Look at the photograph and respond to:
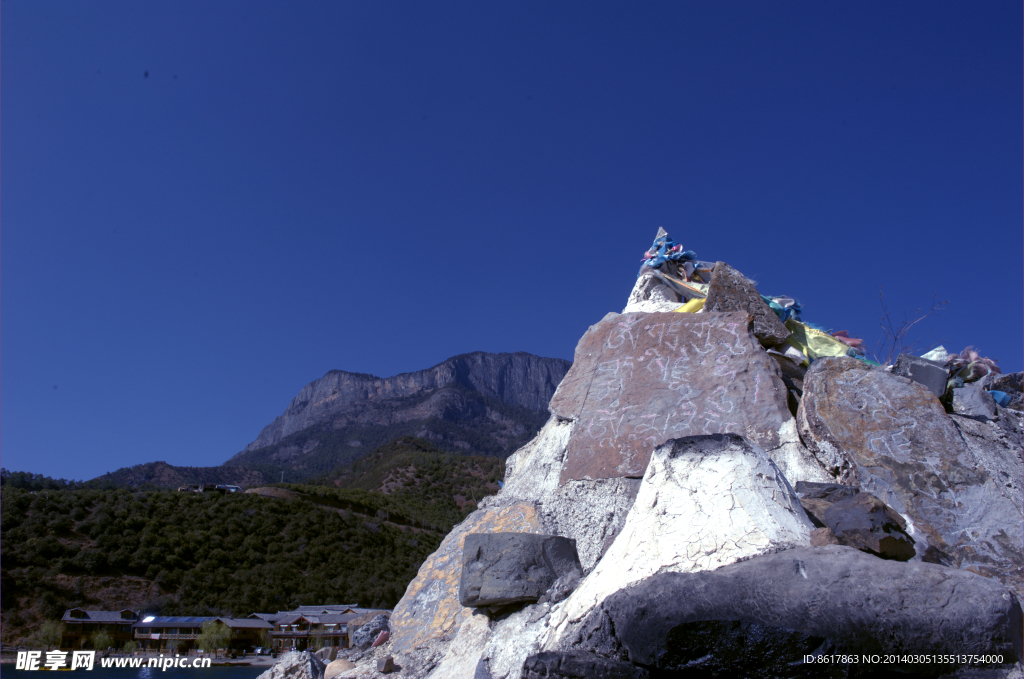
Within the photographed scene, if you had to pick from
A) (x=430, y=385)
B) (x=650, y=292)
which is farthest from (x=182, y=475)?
(x=430, y=385)

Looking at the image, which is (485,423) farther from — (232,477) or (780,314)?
(780,314)

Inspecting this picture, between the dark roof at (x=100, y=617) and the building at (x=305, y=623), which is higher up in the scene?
the dark roof at (x=100, y=617)

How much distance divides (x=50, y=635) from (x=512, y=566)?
27.1 m

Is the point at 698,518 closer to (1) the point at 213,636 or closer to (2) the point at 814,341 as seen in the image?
(2) the point at 814,341

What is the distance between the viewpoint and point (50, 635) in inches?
880

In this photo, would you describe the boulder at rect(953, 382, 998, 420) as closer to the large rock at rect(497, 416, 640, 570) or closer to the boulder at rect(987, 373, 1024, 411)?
the boulder at rect(987, 373, 1024, 411)

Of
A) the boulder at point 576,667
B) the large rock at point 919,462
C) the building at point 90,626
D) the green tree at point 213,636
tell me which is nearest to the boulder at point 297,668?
the boulder at point 576,667

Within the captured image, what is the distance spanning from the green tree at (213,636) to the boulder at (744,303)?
71.7 feet

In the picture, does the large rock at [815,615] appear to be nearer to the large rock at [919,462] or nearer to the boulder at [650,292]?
the large rock at [919,462]

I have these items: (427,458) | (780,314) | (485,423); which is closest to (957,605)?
(780,314)

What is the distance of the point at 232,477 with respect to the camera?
56.5 metres

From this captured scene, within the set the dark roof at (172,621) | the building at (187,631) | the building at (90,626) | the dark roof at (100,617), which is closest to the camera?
the building at (187,631)

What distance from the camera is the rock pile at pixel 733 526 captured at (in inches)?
72.4

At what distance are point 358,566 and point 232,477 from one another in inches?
1269
